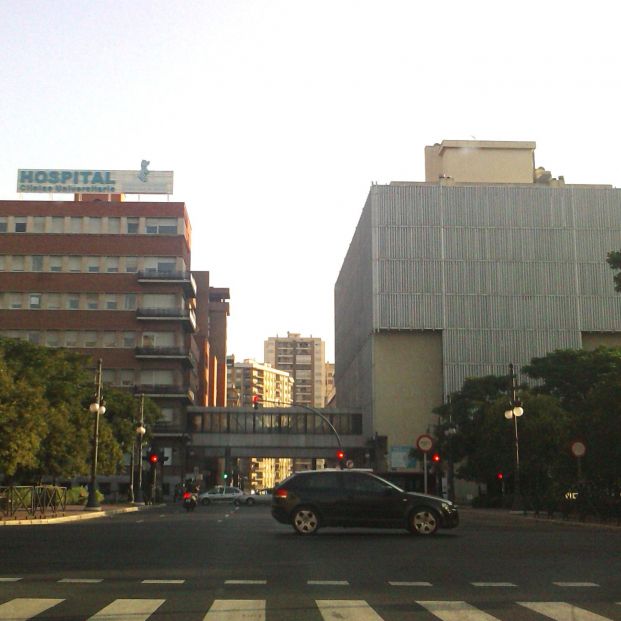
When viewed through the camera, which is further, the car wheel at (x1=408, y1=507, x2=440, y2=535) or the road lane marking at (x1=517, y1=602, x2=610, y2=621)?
the car wheel at (x1=408, y1=507, x2=440, y2=535)

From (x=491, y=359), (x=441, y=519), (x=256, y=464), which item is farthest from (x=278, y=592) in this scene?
(x=256, y=464)

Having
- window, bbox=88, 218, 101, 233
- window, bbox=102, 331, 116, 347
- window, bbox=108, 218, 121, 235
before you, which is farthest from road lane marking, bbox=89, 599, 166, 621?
window, bbox=88, 218, 101, 233

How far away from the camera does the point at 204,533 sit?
2377 centimetres

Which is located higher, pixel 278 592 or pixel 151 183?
pixel 151 183

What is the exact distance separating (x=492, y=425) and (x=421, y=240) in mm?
40638

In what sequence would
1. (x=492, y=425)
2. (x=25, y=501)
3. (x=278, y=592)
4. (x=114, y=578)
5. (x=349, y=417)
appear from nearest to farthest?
1. (x=278, y=592)
2. (x=114, y=578)
3. (x=25, y=501)
4. (x=492, y=425)
5. (x=349, y=417)

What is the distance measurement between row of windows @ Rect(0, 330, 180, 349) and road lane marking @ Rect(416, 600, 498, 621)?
83.2m

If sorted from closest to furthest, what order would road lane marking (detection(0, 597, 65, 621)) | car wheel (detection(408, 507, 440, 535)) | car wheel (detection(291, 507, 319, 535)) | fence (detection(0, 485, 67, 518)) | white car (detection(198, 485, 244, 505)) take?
road lane marking (detection(0, 597, 65, 621)) < car wheel (detection(408, 507, 440, 535)) < car wheel (detection(291, 507, 319, 535)) < fence (detection(0, 485, 67, 518)) < white car (detection(198, 485, 244, 505))

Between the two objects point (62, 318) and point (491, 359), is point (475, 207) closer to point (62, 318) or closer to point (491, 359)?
point (491, 359)

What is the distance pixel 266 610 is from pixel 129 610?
1373 millimetres

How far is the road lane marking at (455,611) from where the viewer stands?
949cm

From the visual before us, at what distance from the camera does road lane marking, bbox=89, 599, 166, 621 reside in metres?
9.22

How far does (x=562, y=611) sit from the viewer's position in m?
9.95

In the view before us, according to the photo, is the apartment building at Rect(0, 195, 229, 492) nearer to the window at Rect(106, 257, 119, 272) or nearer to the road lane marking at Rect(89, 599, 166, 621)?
the window at Rect(106, 257, 119, 272)
